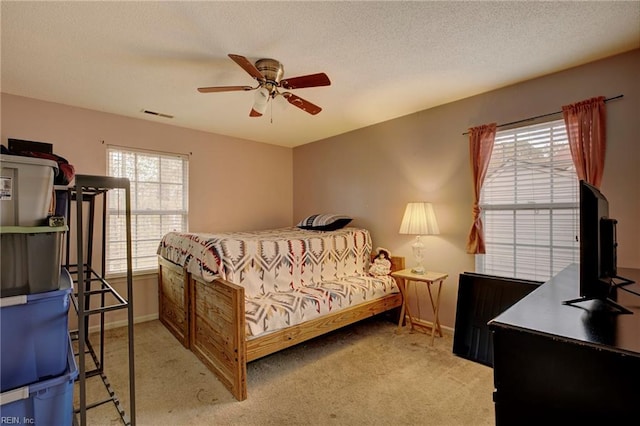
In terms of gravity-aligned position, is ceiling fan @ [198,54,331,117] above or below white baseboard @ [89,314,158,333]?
above

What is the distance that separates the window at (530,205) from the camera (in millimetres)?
2434

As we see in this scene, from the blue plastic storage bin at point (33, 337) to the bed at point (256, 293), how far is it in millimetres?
970

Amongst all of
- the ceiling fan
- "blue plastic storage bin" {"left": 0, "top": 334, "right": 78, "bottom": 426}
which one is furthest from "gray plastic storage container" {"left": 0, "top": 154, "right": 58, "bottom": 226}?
the ceiling fan

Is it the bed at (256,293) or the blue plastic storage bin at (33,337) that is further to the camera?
the bed at (256,293)

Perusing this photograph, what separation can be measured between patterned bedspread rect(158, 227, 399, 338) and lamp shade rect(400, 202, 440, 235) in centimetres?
64

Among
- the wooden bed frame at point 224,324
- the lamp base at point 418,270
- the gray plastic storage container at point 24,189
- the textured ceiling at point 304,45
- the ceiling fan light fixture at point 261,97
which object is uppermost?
the textured ceiling at point 304,45

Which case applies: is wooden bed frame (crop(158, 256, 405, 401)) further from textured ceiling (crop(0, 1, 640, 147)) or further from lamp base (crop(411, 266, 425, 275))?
textured ceiling (crop(0, 1, 640, 147))

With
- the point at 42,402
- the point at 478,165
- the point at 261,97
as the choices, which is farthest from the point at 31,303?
the point at 478,165

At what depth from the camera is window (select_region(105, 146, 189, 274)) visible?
3.34 m

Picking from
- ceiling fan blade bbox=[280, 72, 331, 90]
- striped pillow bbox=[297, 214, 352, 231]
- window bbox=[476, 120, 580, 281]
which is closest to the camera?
ceiling fan blade bbox=[280, 72, 331, 90]

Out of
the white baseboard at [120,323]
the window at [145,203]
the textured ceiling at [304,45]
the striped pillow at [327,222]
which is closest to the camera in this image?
the textured ceiling at [304,45]

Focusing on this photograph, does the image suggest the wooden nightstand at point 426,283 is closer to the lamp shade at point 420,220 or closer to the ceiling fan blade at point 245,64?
the lamp shade at point 420,220

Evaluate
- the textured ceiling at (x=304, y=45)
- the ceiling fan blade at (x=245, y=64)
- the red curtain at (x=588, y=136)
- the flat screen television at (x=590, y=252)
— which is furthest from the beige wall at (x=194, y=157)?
the flat screen television at (x=590, y=252)

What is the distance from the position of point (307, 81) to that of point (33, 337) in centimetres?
196
